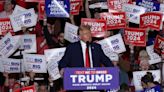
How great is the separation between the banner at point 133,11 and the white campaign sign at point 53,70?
2141 mm

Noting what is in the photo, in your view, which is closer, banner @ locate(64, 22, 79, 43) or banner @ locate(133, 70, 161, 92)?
banner @ locate(133, 70, 161, 92)

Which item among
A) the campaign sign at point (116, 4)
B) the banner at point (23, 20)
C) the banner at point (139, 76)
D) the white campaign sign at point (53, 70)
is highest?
the campaign sign at point (116, 4)

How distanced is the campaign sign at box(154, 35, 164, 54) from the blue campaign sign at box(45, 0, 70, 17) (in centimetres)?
187

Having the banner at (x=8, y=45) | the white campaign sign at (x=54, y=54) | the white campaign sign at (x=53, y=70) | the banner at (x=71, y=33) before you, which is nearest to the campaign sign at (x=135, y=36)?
the banner at (x=71, y=33)

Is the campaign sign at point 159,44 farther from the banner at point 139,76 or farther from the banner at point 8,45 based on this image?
the banner at point 8,45

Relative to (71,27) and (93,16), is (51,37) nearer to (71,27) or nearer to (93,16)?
(71,27)

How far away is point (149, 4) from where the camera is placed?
12.2 meters

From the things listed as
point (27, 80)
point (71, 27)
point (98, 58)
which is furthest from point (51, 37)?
point (98, 58)

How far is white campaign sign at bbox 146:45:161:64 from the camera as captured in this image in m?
11.5

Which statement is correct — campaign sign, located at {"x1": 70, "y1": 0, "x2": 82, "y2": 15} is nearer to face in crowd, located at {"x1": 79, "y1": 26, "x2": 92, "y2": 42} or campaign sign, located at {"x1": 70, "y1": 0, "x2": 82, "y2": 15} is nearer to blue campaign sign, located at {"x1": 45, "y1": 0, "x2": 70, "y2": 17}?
blue campaign sign, located at {"x1": 45, "y1": 0, "x2": 70, "y2": 17}

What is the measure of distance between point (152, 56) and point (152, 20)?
0.76 m

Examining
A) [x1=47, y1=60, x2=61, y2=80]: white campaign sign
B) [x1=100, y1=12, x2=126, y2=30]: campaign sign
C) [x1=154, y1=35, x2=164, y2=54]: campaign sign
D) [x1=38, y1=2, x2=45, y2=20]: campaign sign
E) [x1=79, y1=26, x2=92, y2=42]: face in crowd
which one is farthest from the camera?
[x1=38, y1=2, x2=45, y2=20]: campaign sign

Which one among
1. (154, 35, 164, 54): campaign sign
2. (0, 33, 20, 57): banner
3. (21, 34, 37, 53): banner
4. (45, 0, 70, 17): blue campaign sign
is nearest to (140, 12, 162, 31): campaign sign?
(154, 35, 164, 54): campaign sign

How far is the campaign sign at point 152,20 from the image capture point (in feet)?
38.1
